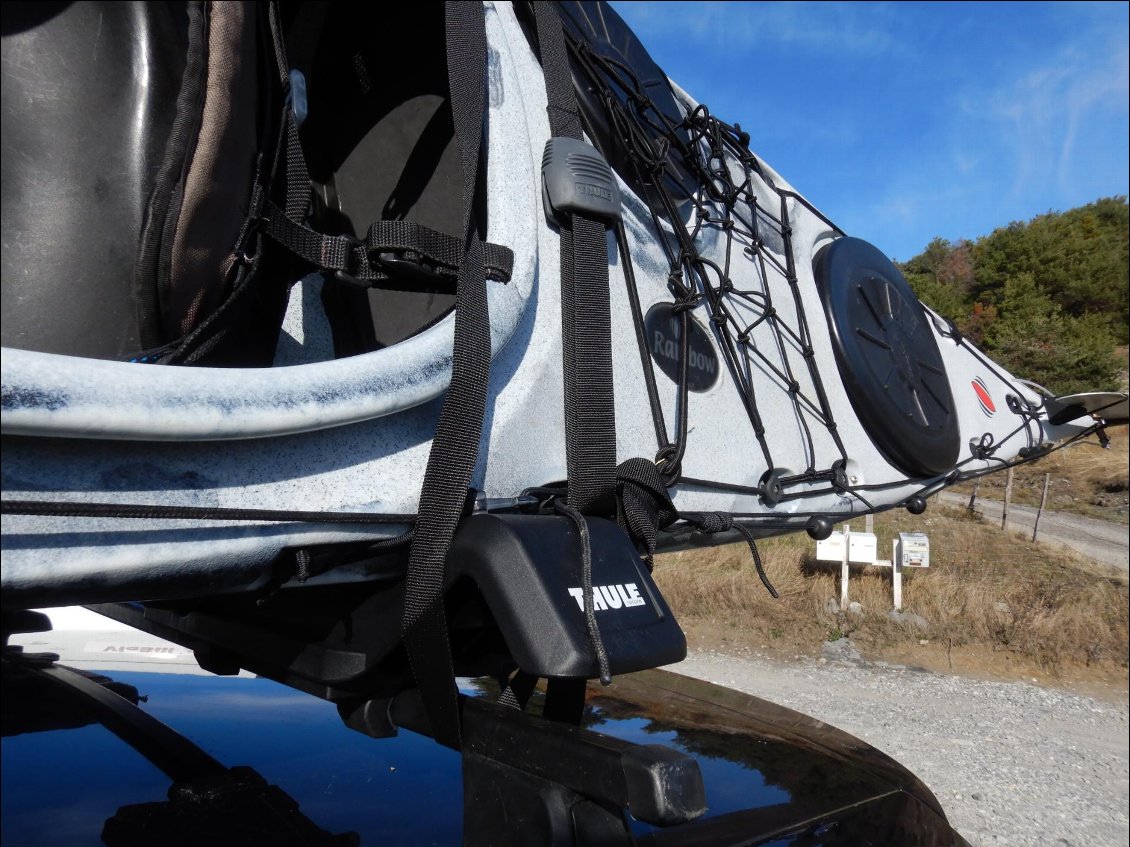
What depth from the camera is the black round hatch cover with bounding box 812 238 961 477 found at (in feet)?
6.57

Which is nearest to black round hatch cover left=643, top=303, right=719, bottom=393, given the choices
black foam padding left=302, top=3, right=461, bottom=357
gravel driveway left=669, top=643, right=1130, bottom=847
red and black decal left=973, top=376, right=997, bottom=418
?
black foam padding left=302, top=3, right=461, bottom=357

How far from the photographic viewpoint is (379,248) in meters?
1.07

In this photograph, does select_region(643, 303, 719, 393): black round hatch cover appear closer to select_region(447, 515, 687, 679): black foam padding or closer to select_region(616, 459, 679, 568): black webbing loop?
select_region(616, 459, 679, 568): black webbing loop

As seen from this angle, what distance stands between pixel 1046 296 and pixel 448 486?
688 inches

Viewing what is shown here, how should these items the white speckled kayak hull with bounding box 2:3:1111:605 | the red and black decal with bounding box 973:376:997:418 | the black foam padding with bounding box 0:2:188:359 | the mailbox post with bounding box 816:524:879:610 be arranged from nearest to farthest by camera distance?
the white speckled kayak hull with bounding box 2:3:1111:605
the black foam padding with bounding box 0:2:188:359
the red and black decal with bounding box 973:376:997:418
the mailbox post with bounding box 816:524:879:610

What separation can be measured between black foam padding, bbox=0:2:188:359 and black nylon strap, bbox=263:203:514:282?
0.61 feet

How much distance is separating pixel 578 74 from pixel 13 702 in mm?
1649

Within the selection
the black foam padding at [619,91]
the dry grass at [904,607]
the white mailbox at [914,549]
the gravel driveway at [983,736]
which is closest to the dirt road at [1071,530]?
the dry grass at [904,607]

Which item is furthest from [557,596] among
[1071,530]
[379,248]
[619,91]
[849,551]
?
[1071,530]

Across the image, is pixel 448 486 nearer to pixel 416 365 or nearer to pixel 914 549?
pixel 416 365

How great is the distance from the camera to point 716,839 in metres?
1.20

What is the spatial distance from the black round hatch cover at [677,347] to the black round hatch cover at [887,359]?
0.55 meters

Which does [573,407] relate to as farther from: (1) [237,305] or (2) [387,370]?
(1) [237,305]

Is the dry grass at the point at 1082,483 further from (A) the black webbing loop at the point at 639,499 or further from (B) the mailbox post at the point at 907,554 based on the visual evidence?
(A) the black webbing loop at the point at 639,499
